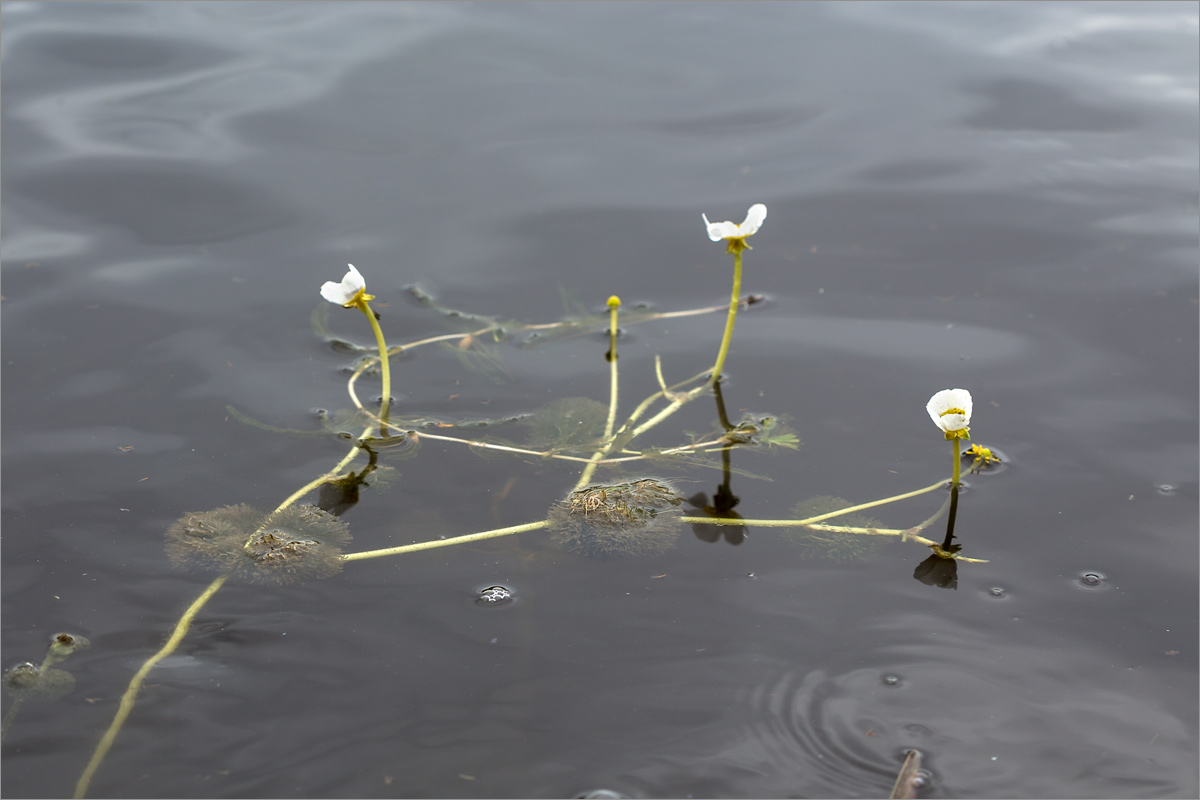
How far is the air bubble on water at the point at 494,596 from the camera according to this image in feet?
6.24

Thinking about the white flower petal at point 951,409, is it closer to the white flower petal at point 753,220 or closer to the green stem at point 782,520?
the green stem at point 782,520

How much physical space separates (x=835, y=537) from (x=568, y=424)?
30.3 inches

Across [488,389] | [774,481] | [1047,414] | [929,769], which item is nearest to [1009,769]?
[929,769]

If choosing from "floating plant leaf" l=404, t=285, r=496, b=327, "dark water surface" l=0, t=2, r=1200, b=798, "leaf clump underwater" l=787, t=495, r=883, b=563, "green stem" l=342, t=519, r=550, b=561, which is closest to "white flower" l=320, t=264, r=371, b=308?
"dark water surface" l=0, t=2, r=1200, b=798

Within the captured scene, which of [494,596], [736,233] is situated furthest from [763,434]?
[494,596]

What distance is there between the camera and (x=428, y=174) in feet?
11.5

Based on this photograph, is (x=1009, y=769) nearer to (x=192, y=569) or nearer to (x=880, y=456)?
(x=880, y=456)

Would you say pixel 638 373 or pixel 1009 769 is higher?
pixel 638 373

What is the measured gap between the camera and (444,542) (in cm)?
204

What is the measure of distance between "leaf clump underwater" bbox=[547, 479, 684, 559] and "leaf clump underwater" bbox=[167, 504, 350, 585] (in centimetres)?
53

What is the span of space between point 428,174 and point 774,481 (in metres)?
2.03

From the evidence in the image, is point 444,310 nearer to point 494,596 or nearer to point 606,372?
point 606,372

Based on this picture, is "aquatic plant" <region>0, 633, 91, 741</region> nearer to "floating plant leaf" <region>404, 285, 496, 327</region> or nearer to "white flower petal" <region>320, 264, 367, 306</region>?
"white flower petal" <region>320, 264, 367, 306</region>

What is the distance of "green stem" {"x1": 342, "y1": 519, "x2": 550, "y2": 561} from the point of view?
78.8 inches
